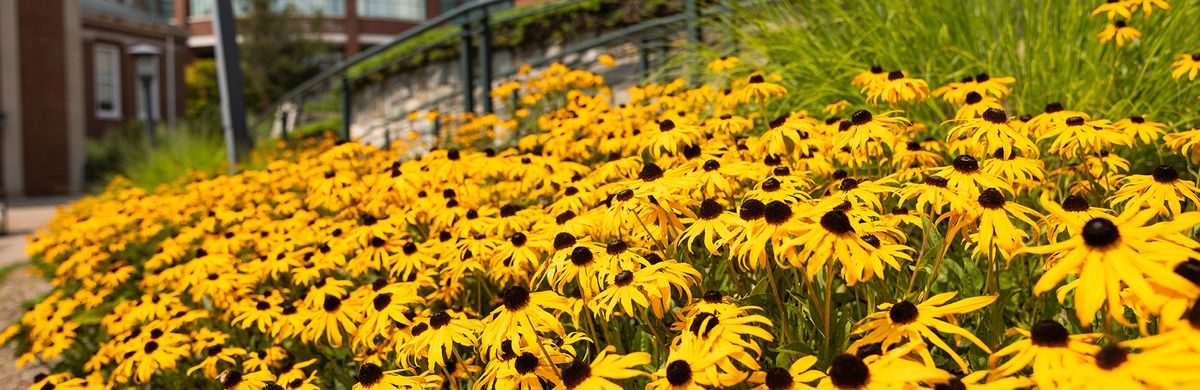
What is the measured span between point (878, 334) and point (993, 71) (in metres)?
2.54

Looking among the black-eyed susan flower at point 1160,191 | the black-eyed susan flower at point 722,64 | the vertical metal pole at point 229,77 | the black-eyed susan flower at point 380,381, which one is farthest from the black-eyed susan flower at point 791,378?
the vertical metal pole at point 229,77

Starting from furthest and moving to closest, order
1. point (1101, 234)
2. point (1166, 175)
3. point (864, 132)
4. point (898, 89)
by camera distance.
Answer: point (898, 89)
point (864, 132)
point (1166, 175)
point (1101, 234)

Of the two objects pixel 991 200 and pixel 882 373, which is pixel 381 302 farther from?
pixel 991 200

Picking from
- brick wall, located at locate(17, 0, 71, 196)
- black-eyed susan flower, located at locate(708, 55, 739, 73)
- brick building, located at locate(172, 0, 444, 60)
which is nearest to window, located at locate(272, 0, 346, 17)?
brick building, located at locate(172, 0, 444, 60)

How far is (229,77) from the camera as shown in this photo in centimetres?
732

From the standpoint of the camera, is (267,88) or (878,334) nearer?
(878,334)

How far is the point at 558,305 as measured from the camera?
1.57 meters

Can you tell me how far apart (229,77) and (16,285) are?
8.72 ft

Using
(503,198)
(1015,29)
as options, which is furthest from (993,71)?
(503,198)

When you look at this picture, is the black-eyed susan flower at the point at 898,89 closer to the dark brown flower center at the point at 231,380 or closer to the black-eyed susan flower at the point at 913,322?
the black-eyed susan flower at the point at 913,322

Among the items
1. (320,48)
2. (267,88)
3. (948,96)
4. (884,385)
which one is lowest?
(884,385)

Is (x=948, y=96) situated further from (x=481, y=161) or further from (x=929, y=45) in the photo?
(x=481, y=161)

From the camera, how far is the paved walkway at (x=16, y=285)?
384cm

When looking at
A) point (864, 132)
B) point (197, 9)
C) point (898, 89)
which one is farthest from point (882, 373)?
point (197, 9)
